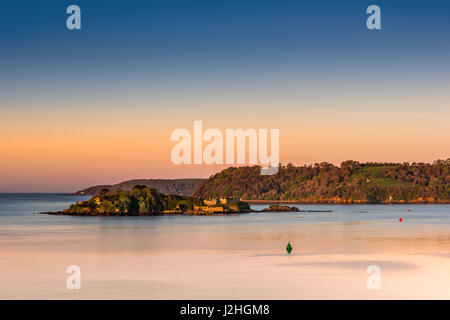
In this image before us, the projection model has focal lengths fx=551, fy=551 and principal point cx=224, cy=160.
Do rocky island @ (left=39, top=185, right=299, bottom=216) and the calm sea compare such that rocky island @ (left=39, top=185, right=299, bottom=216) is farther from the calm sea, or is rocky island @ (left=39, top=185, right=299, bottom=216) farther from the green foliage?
the calm sea

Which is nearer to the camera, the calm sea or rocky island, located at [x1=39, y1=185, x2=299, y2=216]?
the calm sea

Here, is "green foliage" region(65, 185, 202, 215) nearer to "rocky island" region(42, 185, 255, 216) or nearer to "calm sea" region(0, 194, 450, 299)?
"rocky island" region(42, 185, 255, 216)

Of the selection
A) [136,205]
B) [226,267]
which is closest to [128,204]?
[136,205]

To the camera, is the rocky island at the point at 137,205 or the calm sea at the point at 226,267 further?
the rocky island at the point at 137,205

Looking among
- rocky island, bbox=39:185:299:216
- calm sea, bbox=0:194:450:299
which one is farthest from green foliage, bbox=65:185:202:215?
calm sea, bbox=0:194:450:299

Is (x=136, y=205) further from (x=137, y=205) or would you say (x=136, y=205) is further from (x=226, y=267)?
(x=226, y=267)

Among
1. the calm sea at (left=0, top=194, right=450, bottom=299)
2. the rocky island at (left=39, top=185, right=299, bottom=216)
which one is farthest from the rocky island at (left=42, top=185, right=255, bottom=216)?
the calm sea at (left=0, top=194, right=450, bottom=299)

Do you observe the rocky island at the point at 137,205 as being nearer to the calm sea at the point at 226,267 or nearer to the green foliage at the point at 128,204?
the green foliage at the point at 128,204

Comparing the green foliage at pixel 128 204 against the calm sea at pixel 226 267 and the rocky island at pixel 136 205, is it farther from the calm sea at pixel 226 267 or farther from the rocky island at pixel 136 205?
the calm sea at pixel 226 267

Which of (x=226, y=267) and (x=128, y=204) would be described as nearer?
(x=226, y=267)

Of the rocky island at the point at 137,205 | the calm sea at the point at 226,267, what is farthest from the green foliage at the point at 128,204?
the calm sea at the point at 226,267
